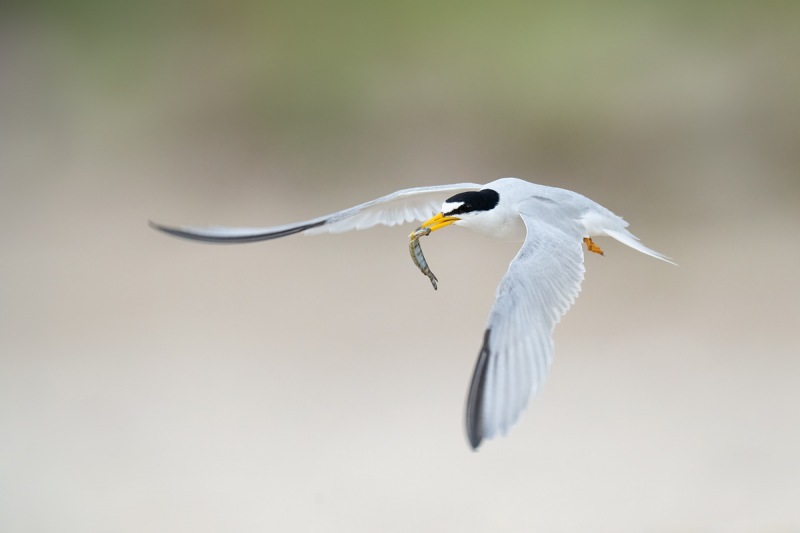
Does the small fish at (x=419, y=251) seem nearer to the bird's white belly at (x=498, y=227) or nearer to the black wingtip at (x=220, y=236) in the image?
the bird's white belly at (x=498, y=227)

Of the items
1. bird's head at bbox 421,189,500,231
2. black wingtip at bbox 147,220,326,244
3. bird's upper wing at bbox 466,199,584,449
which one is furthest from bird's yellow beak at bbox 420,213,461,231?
black wingtip at bbox 147,220,326,244

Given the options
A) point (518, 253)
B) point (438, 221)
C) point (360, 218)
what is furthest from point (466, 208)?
point (360, 218)

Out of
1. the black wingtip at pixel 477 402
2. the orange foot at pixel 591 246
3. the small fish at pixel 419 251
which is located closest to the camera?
the black wingtip at pixel 477 402

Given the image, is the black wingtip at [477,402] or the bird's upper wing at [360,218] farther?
the bird's upper wing at [360,218]

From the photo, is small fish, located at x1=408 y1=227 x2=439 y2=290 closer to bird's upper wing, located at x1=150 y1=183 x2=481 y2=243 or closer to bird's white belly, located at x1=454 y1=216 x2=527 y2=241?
bird's white belly, located at x1=454 y1=216 x2=527 y2=241

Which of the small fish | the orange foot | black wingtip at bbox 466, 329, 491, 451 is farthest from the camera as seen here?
the orange foot

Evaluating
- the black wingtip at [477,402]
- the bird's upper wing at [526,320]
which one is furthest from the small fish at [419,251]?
the black wingtip at [477,402]

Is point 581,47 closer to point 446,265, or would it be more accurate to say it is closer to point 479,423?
point 446,265

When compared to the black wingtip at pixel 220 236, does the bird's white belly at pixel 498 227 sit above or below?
above
